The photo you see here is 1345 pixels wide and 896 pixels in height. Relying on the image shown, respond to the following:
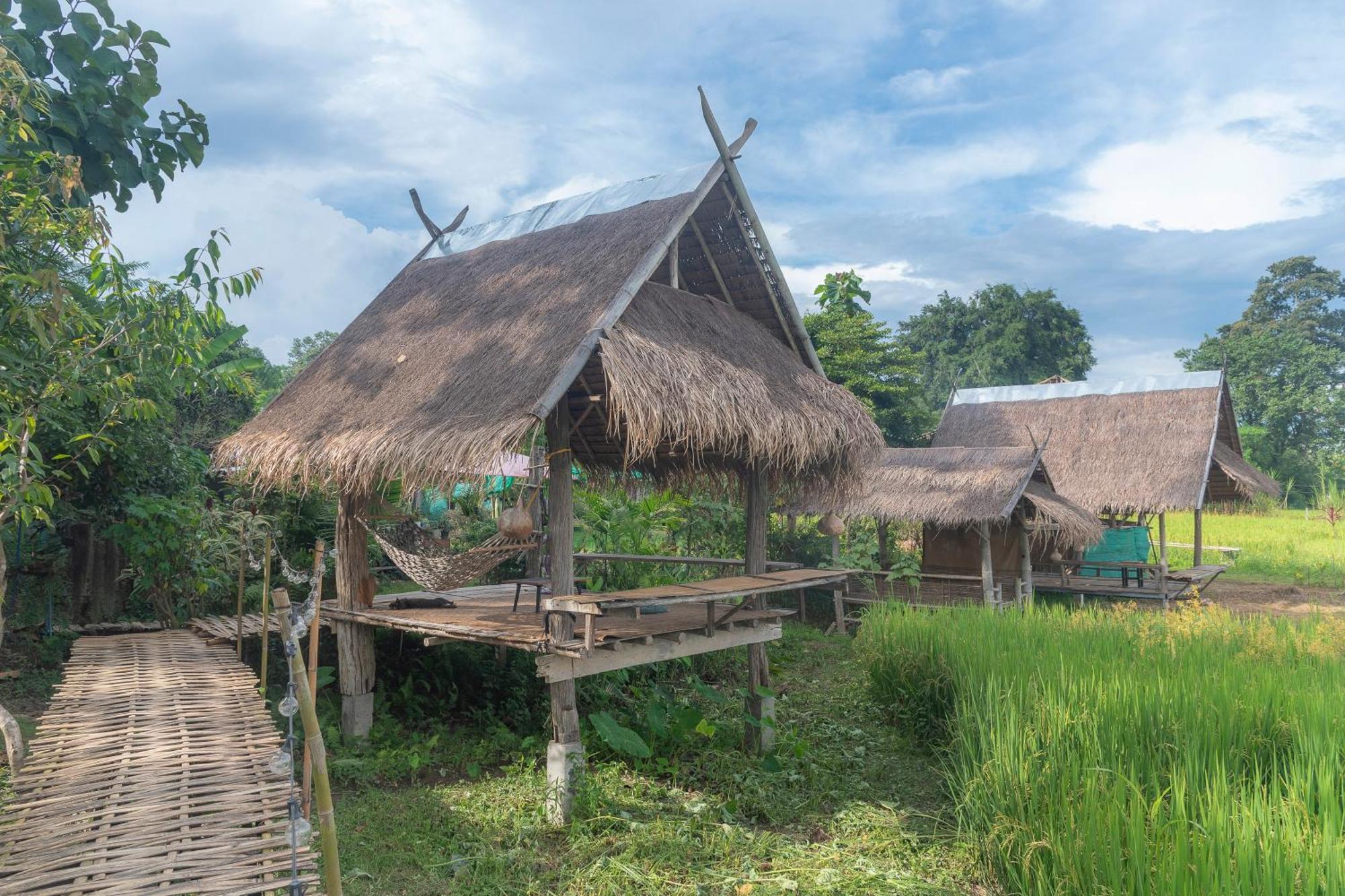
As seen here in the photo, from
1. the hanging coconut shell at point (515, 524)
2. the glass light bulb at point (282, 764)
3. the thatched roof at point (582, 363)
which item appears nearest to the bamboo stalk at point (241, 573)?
the thatched roof at point (582, 363)

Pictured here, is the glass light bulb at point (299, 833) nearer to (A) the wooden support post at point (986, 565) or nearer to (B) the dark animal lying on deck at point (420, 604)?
(B) the dark animal lying on deck at point (420, 604)

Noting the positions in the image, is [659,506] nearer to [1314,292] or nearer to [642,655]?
[642,655]

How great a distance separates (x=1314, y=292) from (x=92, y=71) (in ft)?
110

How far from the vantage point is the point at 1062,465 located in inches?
540

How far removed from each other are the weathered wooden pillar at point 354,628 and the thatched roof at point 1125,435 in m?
9.58

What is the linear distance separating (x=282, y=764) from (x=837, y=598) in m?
8.85

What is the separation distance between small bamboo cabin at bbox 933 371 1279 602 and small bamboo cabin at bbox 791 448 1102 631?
0.76 m

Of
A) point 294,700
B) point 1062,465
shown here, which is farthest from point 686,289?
point 1062,465

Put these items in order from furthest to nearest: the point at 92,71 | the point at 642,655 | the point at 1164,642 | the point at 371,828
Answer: the point at 92,71 → the point at 1164,642 → the point at 642,655 → the point at 371,828

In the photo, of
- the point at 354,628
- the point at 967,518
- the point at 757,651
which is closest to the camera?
the point at 354,628

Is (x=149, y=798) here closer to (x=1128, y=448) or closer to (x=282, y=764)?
(x=282, y=764)

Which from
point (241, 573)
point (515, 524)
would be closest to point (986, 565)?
point (515, 524)

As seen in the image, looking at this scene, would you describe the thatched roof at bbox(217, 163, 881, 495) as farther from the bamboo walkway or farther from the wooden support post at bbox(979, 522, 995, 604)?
the wooden support post at bbox(979, 522, 995, 604)

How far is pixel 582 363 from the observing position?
4.48 meters
